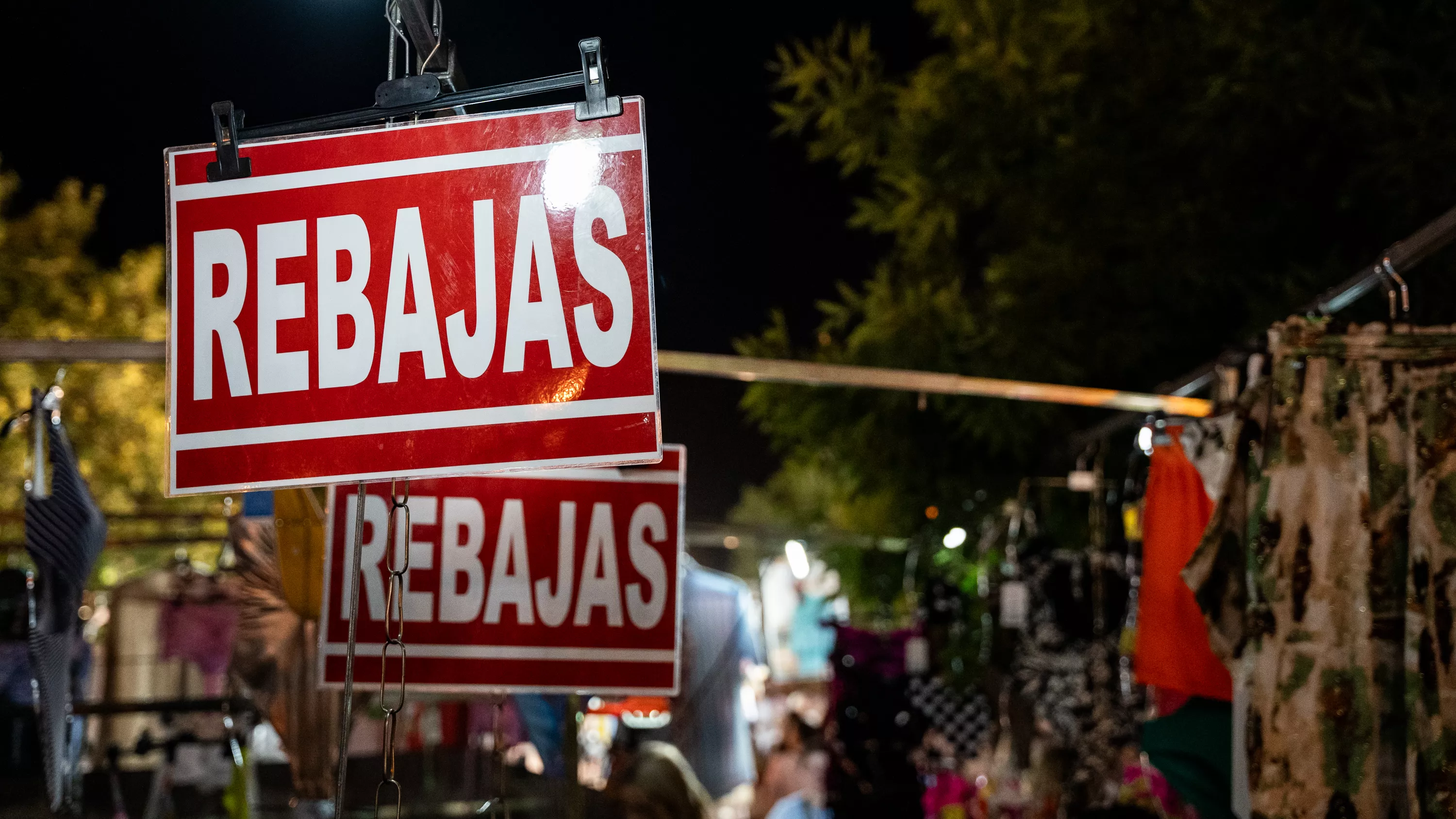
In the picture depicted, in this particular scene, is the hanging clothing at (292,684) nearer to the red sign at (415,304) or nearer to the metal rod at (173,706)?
the metal rod at (173,706)

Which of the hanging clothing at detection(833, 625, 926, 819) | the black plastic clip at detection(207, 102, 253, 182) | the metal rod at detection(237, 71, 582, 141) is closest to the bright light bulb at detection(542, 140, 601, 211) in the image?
the metal rod at detection(237, 71, 582, 141)

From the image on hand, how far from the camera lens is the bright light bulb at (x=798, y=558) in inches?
407

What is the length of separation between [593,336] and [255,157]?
76 cm

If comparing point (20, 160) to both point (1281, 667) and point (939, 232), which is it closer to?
point (939, 232)

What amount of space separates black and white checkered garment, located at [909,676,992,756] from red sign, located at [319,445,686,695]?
421cm

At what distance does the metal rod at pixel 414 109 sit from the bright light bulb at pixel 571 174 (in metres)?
0.11

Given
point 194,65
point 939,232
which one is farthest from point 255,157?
point 939,232

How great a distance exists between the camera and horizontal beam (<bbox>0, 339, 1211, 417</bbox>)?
148 inches

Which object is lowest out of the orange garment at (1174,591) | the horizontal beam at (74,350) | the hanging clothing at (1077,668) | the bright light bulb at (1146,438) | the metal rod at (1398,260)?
the hanging clothing at (1077,668)

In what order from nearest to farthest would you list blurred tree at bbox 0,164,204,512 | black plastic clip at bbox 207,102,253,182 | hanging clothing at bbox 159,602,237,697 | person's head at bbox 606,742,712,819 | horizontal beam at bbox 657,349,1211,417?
black plastic clip at bbox 207,102,253,182
horizontal beam at bbox 657,349,1211,417
person's head at bbox 606,742,712,819
hanging clothing at bbox 159,602,237,697
blurred tree at bbox 0,164,204,512

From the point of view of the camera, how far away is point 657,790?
696 centimetres

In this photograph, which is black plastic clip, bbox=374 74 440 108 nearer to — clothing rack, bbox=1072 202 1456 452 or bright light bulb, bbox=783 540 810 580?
clothing rack, bbox=1072 202 1456 452

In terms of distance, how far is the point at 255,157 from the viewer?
2.30 meters

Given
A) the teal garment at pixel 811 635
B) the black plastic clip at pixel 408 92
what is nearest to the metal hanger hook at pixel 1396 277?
the black plastic clip at pixel 408 92
